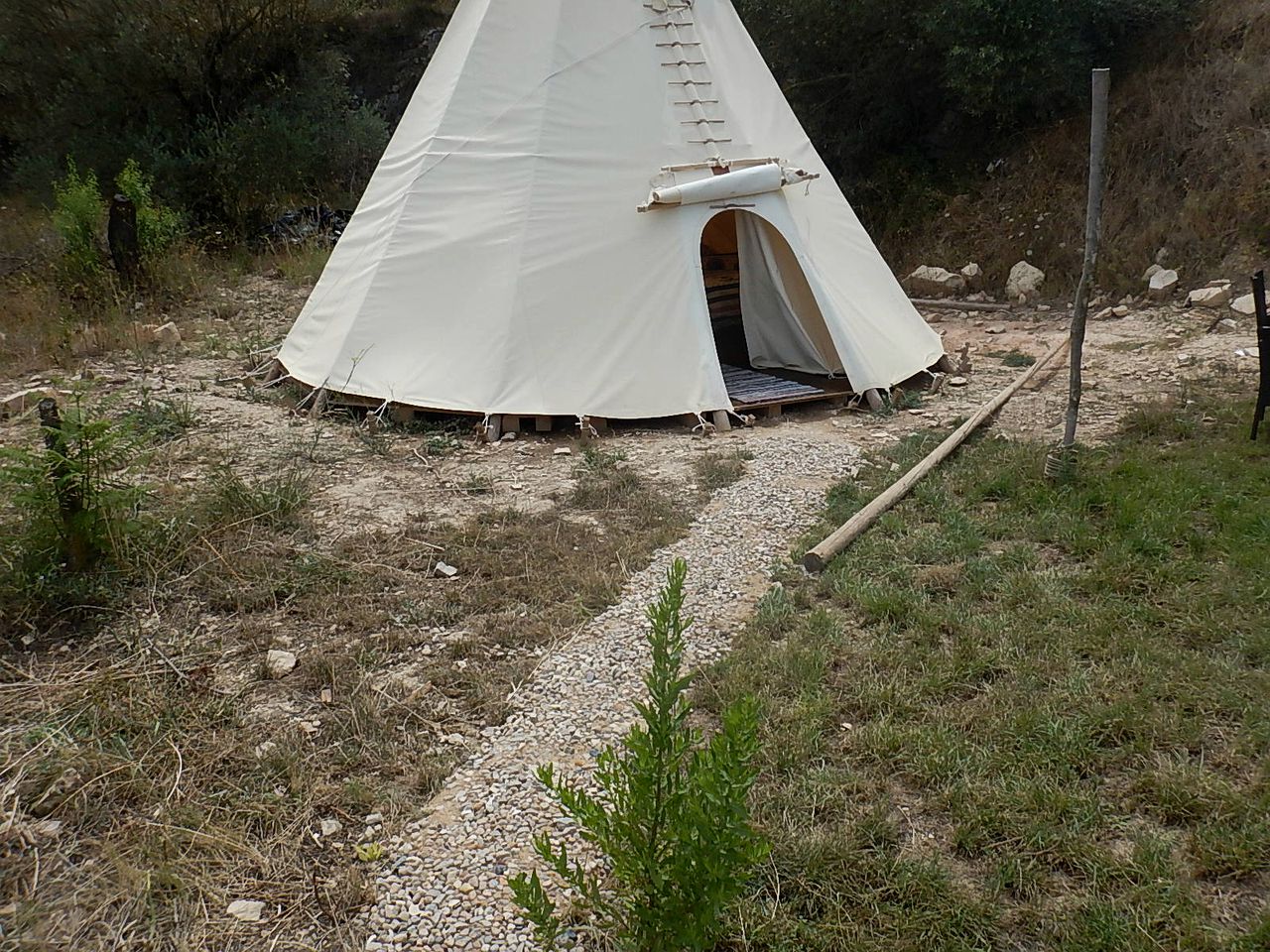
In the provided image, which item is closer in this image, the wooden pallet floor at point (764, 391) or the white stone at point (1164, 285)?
the wooden pallet floor at point (764, 391)

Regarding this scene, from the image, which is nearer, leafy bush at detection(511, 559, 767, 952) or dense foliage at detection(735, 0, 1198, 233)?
leafy bush at detection(511, 559, 767, 952)

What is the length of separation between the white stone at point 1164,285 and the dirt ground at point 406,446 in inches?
11.9

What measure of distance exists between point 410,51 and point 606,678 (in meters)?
18.1

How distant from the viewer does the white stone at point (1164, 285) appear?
933 cm

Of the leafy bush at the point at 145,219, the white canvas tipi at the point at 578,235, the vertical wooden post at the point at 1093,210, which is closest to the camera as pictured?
the vertical wooden post at the point at 1093,210

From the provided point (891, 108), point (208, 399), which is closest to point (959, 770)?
point (208, 399)

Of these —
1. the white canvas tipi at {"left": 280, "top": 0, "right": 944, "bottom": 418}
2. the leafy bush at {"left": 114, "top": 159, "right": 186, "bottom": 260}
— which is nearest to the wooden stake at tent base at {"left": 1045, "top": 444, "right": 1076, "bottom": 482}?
the white canvas tipi at {"left": 280, "top": 0, "right": 944, "bottom": 418}

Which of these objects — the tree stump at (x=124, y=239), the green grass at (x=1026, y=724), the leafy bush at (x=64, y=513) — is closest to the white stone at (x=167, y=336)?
the tree stump at (x=124, y=239)

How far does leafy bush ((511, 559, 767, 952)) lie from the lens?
197 centimetres

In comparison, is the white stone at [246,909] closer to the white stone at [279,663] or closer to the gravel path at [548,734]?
the gravel path at [548,734]

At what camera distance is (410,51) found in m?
18.6

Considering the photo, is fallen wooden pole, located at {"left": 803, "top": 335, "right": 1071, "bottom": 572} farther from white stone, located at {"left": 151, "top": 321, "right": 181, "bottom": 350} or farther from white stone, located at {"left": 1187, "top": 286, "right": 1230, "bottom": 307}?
white stone, located at {"left": 151, "top": 321, "right": 181, "bottom": 350}

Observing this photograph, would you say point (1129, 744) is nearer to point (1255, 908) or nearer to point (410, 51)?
point (1255, 908)

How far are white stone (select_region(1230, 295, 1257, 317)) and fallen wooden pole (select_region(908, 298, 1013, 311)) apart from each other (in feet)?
6.96
